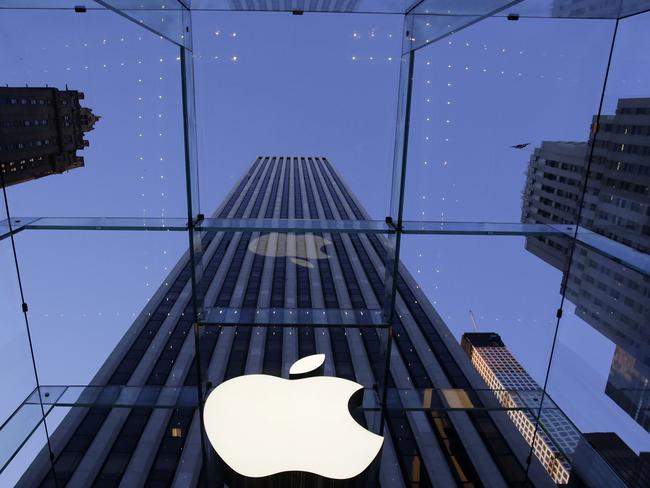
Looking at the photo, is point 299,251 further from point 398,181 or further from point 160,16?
point 160,16

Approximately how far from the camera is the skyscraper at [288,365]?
16062 millimetres

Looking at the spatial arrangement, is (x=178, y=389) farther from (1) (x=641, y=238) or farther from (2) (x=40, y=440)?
(1) (x=641, y=238)

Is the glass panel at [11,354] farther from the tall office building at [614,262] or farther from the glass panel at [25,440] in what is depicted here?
the tall office building at [614,262]

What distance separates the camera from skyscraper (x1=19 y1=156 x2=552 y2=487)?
16.1 m

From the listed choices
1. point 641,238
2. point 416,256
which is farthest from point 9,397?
point 641,238

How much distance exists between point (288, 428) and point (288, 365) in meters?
21.2

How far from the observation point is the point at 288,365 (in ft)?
77.5

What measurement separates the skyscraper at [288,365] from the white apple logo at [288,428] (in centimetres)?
109

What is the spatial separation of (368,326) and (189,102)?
11.2 feet

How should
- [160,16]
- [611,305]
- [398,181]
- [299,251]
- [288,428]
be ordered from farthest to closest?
[299,251]
[611,305]
[398,181]
[160,16]
[288,428]

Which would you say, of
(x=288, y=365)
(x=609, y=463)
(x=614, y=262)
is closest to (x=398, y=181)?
(x=614, y=262)

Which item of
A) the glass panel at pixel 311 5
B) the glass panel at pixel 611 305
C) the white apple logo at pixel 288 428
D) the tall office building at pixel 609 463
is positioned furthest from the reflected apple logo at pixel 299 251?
the white apple logo at pixel 288 428

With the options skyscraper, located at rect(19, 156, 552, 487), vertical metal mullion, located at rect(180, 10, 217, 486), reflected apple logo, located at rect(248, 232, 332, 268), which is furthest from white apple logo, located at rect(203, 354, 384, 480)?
reflected apple logo, located at rect(248, 232, 332, 268)

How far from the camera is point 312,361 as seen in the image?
14.7 ft
